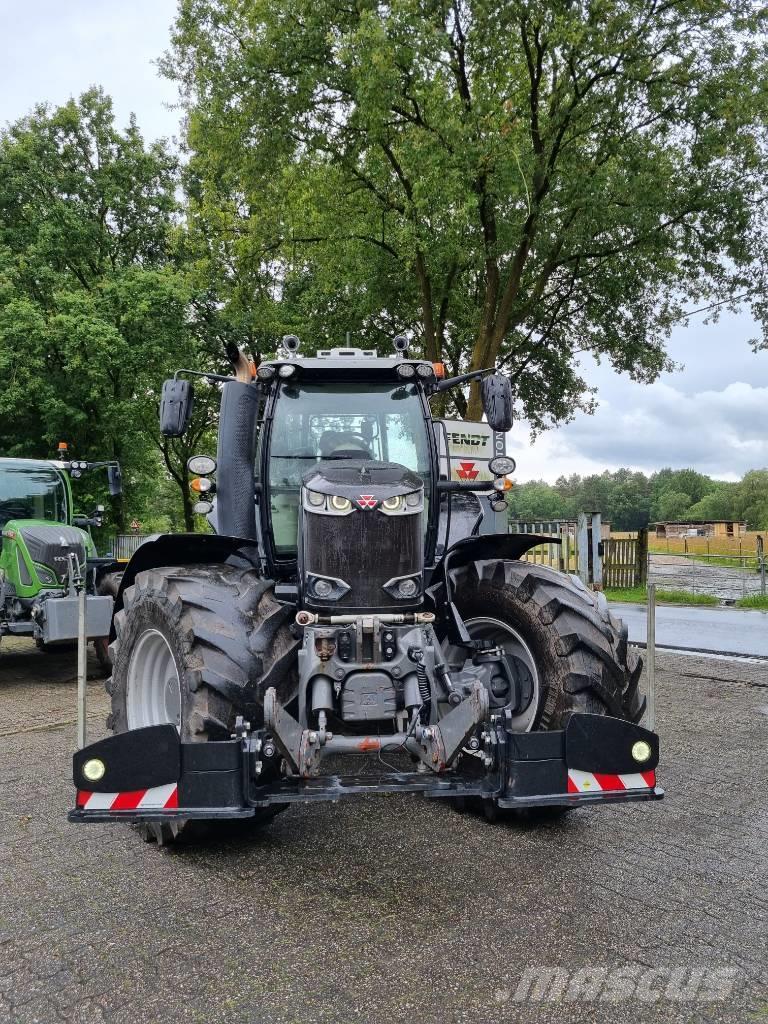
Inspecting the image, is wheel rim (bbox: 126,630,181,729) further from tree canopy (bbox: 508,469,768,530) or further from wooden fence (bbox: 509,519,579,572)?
tree canopy (bbox: 508,469,768,530)

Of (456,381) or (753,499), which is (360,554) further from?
(753,499)

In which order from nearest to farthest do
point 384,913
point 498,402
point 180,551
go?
point 384,913
point 180,551
point 498,402

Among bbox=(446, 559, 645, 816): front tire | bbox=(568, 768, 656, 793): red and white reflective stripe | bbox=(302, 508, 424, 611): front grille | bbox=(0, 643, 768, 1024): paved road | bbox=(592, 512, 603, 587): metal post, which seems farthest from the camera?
bbox=(592, 512, 603, 587): metal post

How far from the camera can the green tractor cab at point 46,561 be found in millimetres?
9047

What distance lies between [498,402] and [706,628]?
11087mm

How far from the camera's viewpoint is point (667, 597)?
812 inches

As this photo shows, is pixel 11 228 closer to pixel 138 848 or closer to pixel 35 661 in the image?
pixel 35 661

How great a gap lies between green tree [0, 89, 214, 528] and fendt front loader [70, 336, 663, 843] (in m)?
18.7

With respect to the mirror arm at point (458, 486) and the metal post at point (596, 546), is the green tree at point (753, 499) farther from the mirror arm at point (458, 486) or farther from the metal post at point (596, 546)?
the mirror arm at point (458, 486)

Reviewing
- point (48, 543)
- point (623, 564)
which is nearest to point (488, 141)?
point (48, 543)

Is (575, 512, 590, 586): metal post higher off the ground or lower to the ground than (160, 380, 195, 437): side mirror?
lower

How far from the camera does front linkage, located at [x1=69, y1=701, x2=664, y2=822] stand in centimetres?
358

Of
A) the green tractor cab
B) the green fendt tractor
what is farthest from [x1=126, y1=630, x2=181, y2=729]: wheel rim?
the green fendt tractor

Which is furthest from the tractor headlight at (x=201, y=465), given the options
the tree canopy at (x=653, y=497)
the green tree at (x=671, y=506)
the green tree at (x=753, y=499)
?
the green tree at (x=671, y=506)
